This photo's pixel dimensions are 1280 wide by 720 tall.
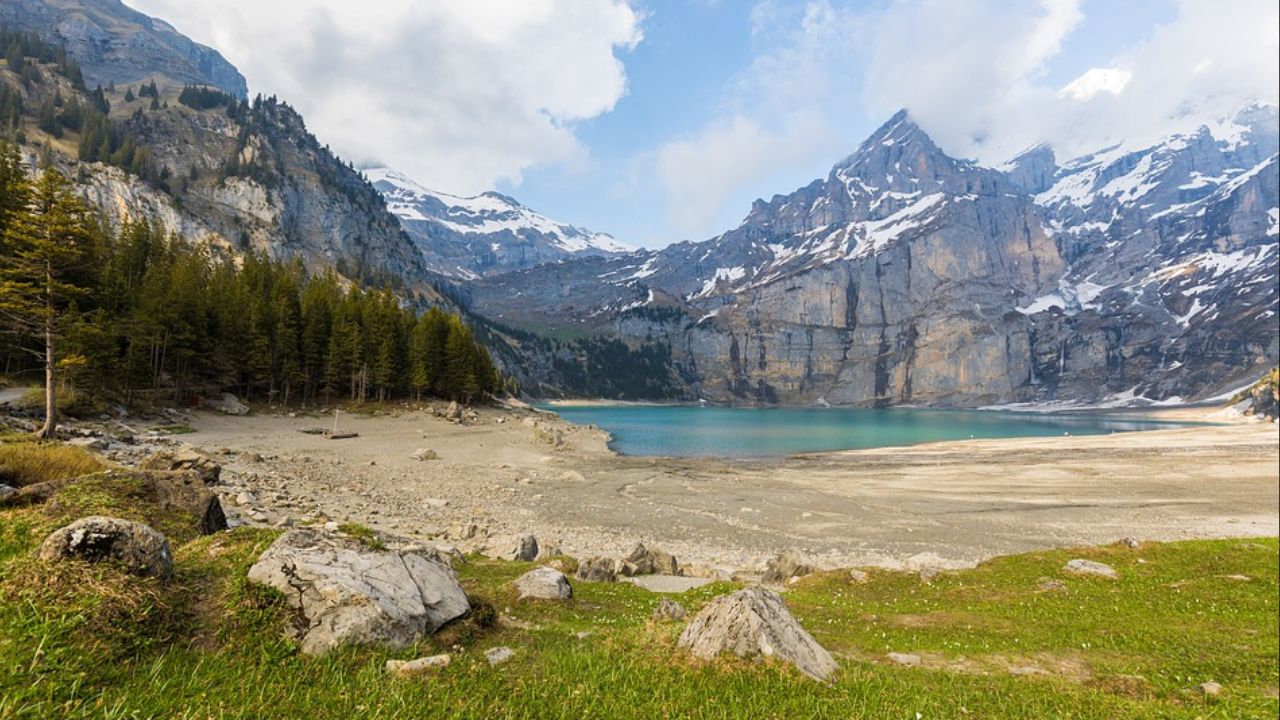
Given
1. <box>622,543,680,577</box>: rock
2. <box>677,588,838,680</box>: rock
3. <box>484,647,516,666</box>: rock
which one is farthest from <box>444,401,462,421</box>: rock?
<box>677,588,838,680</box>: rock

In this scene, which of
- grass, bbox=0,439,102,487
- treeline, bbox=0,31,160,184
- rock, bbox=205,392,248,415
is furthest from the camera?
treeline, bbox=0,31,160,184

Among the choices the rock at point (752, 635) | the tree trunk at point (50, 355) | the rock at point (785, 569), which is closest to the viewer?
the rock at point (752, 635)

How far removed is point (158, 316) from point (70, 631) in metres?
65.5

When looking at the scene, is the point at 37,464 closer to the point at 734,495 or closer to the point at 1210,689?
the point at 1210,689

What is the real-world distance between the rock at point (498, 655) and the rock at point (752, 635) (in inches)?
99.3

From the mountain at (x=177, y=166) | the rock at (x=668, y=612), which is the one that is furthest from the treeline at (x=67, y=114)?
the rock at (x=668, y=612)

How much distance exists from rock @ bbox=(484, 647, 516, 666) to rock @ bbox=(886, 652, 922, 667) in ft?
23.8

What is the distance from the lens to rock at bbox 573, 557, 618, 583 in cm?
1678

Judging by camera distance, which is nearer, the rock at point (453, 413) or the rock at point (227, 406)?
the rock at point (227, 406)

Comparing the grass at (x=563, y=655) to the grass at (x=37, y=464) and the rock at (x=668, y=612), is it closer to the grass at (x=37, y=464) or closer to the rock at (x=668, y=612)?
the rock at (x=668, y=612)

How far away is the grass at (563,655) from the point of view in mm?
5148

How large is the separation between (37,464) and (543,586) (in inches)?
475

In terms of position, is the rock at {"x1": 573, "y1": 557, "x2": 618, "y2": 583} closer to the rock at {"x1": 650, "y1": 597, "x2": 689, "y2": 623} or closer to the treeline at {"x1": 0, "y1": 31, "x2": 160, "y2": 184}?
the rock at {"x1": 650, "y1": 597, "x2": 689, "y2": 623}

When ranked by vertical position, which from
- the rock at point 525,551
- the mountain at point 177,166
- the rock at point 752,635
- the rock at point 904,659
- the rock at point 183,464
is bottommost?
the rock at point 525,551
